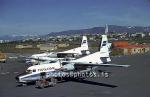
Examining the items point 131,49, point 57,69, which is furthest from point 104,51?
point 131,49

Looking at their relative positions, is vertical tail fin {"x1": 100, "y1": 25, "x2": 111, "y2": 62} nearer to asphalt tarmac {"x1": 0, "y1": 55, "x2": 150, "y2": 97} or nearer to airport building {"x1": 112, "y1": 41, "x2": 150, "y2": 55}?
asphalt tarmac {"x1": 0, "y1": 55, "x2": 150, "y2": 97}

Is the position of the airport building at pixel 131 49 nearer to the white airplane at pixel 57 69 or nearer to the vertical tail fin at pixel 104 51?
the vertical tail fin at pixel 104 51

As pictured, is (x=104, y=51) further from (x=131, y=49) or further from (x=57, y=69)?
(x=131, y=49)

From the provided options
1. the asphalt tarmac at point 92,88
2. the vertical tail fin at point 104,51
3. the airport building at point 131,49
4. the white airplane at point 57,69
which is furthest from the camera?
the airport building at point 131,49

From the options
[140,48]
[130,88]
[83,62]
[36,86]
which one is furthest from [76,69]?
[140,48]

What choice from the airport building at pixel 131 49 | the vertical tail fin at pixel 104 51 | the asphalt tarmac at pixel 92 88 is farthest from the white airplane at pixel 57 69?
the airport building at pixel 131 49

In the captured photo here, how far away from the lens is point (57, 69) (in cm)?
3325

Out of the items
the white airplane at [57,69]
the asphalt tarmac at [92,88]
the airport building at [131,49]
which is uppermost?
the airport building at [131,49]

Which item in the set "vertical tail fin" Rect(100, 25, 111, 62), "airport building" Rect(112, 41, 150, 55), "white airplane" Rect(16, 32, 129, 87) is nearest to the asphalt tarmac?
"white airplane" Rect(16, 32, 129, 87)

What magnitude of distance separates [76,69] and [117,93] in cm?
1088

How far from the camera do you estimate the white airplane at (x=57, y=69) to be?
31141 mm

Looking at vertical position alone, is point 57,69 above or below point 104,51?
below

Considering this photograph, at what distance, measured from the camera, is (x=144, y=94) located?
24125 mm

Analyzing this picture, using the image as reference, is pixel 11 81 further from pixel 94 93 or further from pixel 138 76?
pixel 138 76
